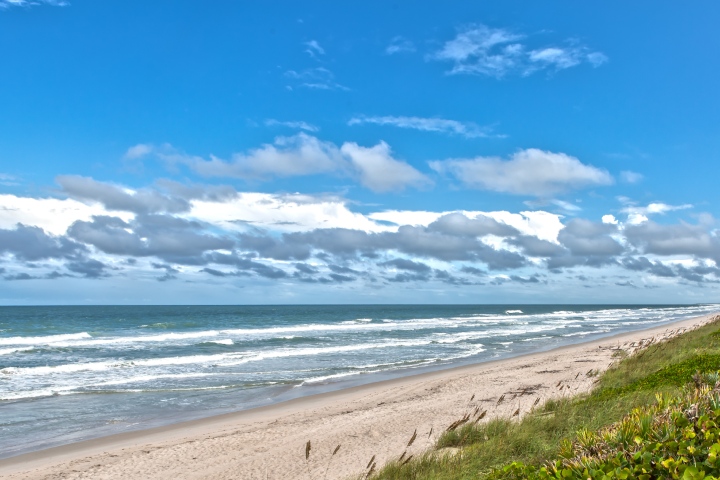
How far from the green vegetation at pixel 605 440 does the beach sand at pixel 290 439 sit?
1.33m

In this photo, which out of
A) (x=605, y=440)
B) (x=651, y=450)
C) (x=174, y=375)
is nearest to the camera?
(x=651, y=450)

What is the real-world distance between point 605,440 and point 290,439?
A: 7.80 metres

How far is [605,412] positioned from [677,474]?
5.12 meters

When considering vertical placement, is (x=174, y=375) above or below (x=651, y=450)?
below

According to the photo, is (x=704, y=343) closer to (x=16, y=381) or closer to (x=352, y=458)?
(x=352, y=458)

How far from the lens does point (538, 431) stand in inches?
329

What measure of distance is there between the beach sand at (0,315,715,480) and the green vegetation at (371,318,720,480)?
133cm

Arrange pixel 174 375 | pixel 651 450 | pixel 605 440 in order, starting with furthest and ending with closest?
1. pixel 174 375
2. pixel 605 440
3. pixel 651 450

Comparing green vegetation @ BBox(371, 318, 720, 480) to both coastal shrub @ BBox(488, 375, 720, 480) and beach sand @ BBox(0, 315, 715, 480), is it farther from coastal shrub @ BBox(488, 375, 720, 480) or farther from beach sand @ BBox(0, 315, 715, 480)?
beach sand @ BBox(0, 315, 715, 480)

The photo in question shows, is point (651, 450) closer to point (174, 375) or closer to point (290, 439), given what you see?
point (290, 439)

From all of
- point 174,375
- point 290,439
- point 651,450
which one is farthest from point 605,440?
point 174,375

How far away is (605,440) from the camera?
4898mm

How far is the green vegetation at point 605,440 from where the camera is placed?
4.21 metres

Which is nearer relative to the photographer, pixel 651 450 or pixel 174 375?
pixel 651 450
